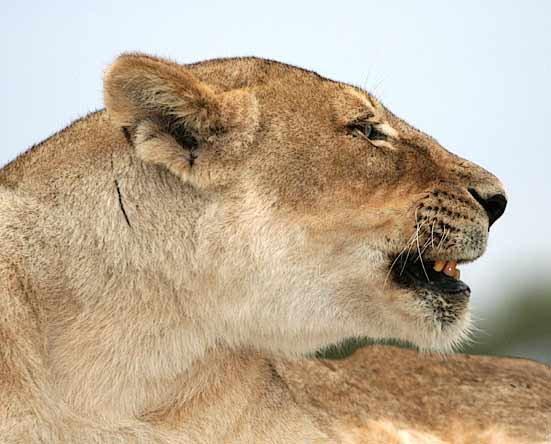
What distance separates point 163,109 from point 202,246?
69 cm

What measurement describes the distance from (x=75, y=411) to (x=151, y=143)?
135 centimetres

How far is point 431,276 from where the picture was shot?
5.95 meters

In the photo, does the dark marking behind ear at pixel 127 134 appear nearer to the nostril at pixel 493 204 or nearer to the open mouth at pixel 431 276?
the open mouth at pixel 431 276

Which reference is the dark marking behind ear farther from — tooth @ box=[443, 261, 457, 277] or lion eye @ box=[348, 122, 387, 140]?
tooth @ box=[443, 261, 457, 277]

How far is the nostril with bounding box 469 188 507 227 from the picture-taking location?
5848 millimetres

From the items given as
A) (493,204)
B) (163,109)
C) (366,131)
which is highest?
(366,131)

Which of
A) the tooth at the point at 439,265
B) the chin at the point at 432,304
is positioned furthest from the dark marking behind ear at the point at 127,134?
the tooth at the point at 439,265

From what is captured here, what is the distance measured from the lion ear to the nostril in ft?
4.36

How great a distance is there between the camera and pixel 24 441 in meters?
5.33

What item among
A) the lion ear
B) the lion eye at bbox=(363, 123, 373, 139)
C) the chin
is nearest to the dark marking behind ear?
the lion ear

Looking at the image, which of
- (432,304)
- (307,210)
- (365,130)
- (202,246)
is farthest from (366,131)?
(202,246)

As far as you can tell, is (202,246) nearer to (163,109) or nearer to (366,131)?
(163,109)

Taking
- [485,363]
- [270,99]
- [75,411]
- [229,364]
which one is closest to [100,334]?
[75,411]

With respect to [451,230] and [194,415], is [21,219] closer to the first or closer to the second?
[194,415]
